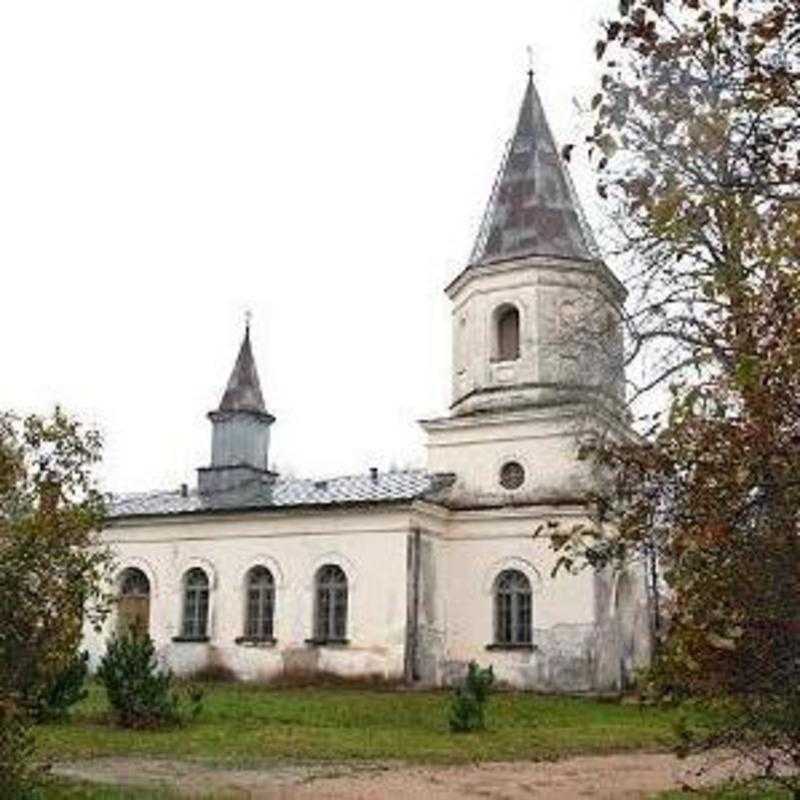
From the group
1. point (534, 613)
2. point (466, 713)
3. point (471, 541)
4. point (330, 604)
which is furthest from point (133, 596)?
point (466, 713)

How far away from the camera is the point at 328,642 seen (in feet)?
89.7

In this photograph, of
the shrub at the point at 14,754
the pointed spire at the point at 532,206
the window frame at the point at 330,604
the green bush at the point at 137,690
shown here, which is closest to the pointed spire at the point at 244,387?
the window frame at the point at 330,604

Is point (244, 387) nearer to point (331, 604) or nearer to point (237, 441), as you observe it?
point (237, 441)

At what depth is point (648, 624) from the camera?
29016 millimetres

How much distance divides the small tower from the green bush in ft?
45.9

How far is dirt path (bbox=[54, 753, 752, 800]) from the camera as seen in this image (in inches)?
480

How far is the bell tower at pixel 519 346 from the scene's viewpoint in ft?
87.0

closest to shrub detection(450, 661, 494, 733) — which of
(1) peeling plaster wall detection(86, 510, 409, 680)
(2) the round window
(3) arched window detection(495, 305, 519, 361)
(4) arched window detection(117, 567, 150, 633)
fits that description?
(1) peeling plaster wall detection(86, 510, 409, 680)

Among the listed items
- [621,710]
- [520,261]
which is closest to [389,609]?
[621,710]

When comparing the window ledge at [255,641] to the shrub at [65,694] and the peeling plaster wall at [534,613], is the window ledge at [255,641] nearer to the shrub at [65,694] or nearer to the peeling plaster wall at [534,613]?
the peeling plaster wall at [534,613]

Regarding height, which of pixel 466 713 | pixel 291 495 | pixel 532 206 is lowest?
pixel 466 713

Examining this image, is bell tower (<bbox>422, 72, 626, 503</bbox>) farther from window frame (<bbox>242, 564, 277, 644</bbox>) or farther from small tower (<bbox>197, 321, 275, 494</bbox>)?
small tower (<bbox>197, 321, 275, 494</bbox>)

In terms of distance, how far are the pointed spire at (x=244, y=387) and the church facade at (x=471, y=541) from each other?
12.1ft

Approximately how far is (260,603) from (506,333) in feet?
30.5
